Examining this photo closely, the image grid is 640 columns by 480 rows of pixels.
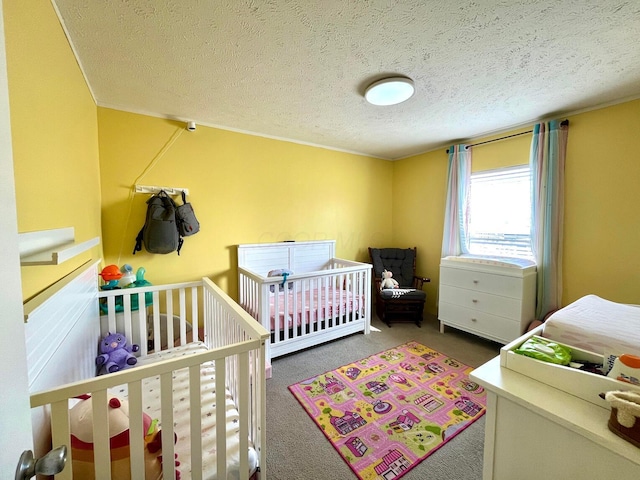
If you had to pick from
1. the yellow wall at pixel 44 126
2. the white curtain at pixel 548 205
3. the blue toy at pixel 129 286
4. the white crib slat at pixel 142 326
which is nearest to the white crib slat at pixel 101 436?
the yellow wall at pixel 44 126

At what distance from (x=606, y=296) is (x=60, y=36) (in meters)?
4.07

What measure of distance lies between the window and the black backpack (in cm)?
319

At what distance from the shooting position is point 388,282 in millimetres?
3221

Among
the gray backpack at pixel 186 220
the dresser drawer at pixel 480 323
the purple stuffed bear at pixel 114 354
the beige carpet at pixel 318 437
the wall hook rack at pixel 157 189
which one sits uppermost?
the wall hook rack at pixel 157 189

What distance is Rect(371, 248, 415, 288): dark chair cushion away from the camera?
3485 mm

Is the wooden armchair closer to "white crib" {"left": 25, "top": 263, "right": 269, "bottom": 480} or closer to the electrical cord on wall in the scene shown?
"white crib" {"left": 25, "top": 263, "right": 269, "bottom": 480}

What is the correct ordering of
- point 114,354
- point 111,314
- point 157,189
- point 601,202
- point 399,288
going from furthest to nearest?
1. point 399,288
2. point 157,189
3. point 601,202
4. point 111,314
5. point 114,354

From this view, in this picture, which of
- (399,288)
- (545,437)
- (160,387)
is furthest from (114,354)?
(399,288)

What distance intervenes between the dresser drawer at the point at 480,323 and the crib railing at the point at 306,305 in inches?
35.5

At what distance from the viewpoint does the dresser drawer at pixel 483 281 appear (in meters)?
2.35

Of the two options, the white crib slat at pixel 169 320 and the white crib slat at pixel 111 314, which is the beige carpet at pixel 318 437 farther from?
the white crib slat at pixel 111 314

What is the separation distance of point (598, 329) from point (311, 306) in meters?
1.90

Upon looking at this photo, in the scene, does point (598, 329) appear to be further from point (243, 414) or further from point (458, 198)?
point (458, 198)

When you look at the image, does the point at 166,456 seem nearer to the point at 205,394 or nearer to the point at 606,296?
the point at 205,394
